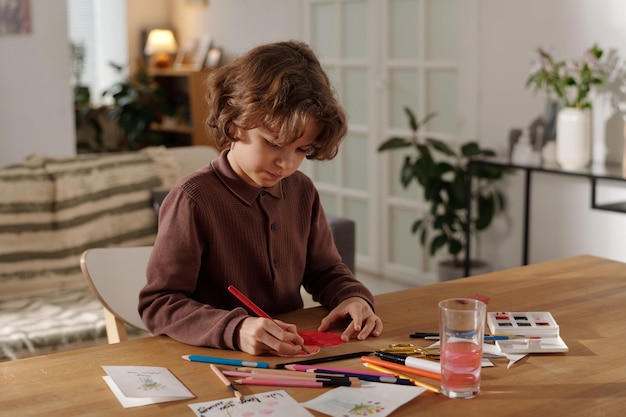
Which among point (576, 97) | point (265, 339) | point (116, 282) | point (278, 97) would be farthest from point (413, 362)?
point (576, 97)

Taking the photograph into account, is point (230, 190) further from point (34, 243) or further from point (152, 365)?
point (34, 243)

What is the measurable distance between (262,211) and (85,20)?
6.16 metres

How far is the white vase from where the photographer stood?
11.7 ft

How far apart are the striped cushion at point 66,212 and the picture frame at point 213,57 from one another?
2848 mm

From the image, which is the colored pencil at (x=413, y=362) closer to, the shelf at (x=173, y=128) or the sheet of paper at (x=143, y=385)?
the sheet of paper at (x=143, y=385)

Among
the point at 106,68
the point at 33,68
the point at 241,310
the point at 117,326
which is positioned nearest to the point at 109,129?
the point at 106,68

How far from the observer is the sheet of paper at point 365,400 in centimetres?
119

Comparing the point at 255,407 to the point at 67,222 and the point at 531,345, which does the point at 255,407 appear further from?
the point at 67,222

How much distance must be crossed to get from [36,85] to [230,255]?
367 centimetres

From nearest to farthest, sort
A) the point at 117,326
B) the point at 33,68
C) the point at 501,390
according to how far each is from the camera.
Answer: the point at 501,390
the point at 117,326
the point at 33,68

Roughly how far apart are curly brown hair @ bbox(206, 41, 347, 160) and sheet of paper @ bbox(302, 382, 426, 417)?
473mm

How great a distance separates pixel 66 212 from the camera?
3.44m

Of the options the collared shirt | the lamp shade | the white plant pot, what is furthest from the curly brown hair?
the lamp shade

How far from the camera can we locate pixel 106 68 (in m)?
7.50
